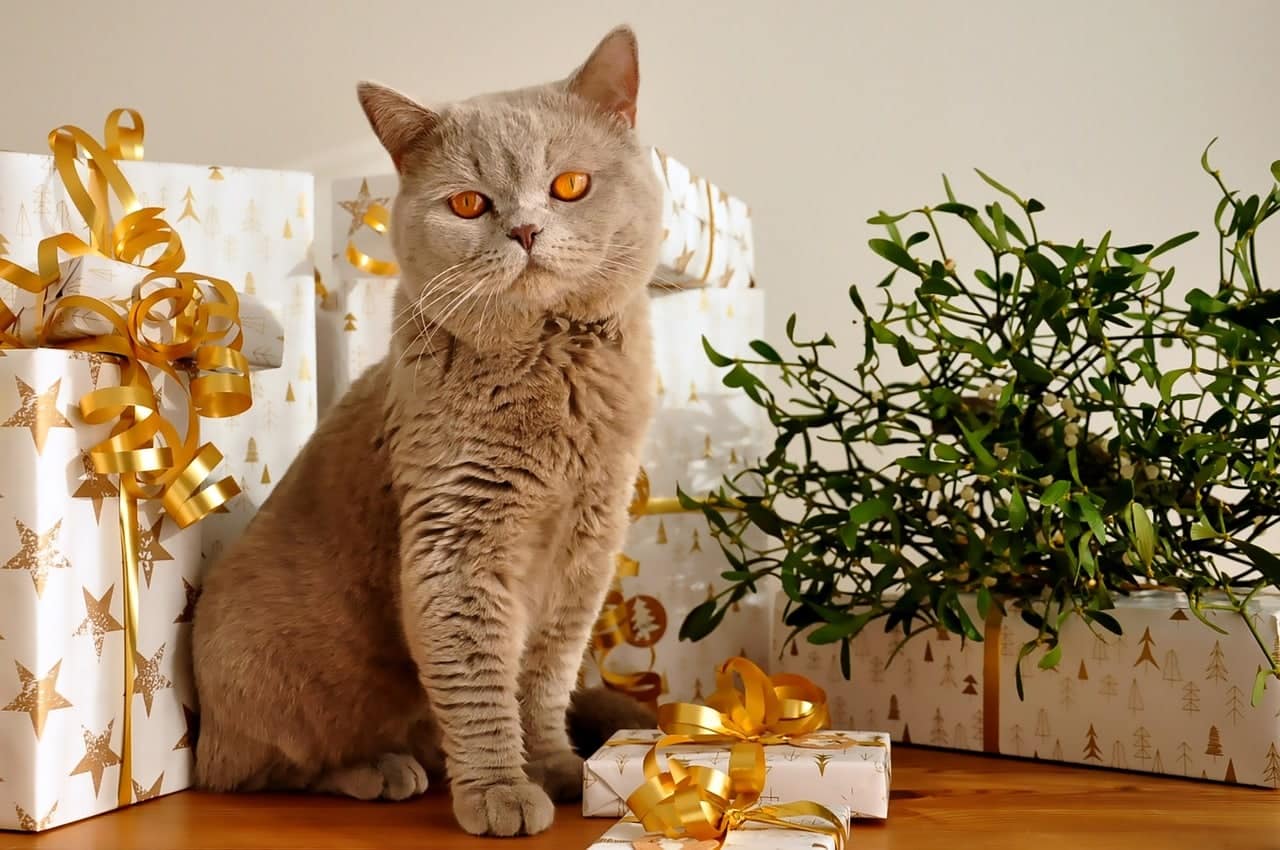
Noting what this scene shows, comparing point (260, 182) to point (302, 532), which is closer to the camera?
point (302, 532)

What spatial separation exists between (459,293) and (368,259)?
391 millimetres

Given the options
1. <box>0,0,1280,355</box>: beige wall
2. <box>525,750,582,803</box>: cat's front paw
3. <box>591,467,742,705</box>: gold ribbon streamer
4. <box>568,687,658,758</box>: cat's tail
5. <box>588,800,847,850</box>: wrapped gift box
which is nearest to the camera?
<box>588,800,847,850</box>: wrapped gift box

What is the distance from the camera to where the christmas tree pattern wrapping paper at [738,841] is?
0.78 metres

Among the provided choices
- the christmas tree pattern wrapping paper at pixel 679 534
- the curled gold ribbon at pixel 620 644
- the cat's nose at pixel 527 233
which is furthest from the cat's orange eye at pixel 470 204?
the curled gold ribbon at pixel 620 644

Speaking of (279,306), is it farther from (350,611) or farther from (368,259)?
(350,611)

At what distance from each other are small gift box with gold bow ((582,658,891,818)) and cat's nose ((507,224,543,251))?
1.27ft

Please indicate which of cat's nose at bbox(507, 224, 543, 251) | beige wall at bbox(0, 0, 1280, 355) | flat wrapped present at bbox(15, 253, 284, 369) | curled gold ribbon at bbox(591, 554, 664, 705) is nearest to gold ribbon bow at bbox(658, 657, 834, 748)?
curled gold ribbon at bbox(591, 554, 664, 705)

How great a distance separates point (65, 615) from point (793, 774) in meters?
0.57

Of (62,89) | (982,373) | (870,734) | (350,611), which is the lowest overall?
(870,734)

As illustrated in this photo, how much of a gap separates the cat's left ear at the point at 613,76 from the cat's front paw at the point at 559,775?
21.6 inches

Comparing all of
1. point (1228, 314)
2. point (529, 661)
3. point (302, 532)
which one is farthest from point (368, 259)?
point (1228, 314)

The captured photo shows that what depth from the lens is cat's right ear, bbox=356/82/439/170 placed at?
97cm

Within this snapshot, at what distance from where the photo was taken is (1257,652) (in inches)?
40.4

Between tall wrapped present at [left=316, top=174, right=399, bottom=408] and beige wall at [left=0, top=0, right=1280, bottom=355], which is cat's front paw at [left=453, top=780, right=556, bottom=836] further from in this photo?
beige wall at [left=0, top=0, right=1280, bottom=355]
